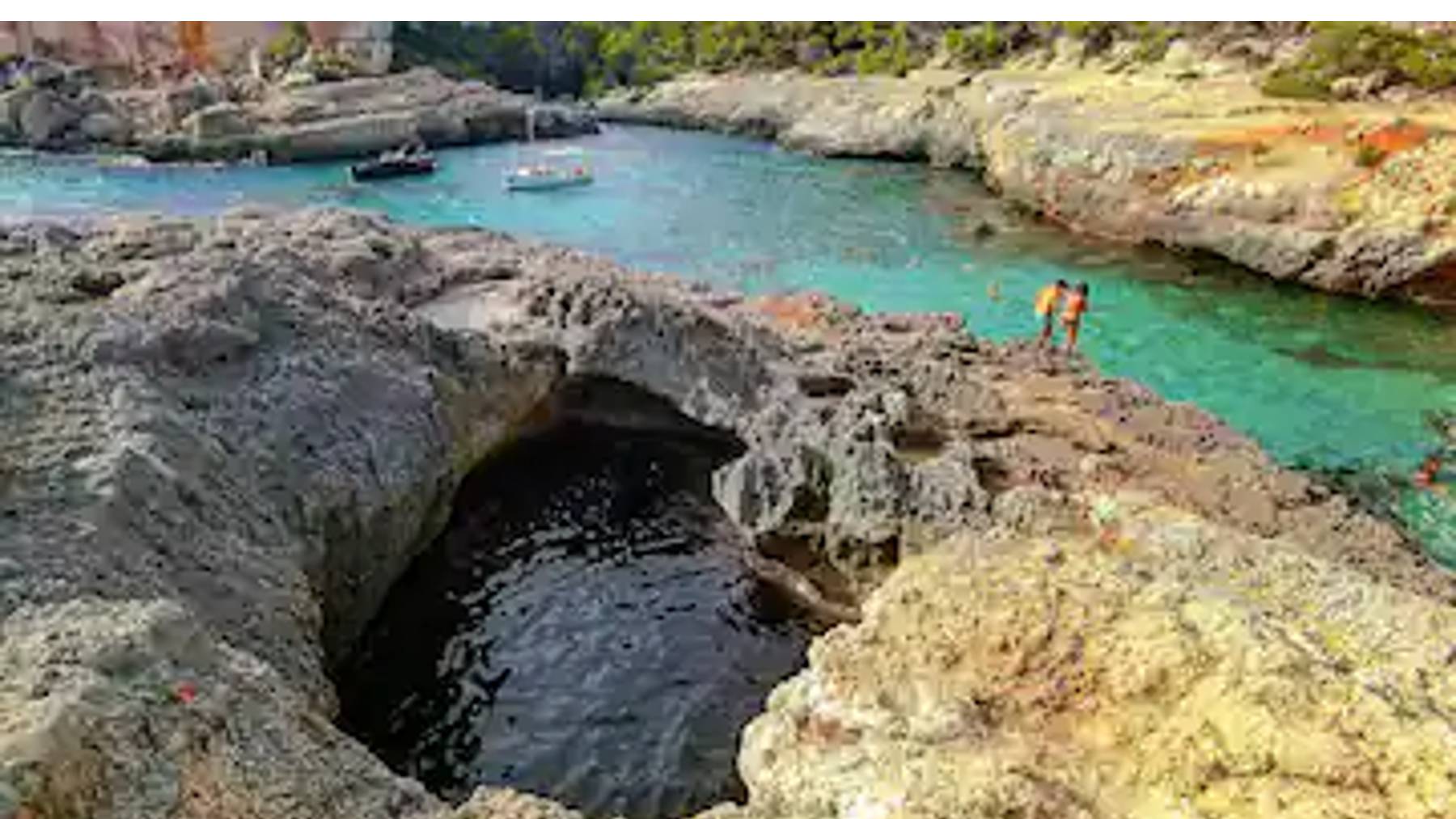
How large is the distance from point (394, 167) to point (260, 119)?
47.4 feet

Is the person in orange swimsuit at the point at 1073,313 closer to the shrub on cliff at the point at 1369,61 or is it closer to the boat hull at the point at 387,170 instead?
the shrub on cliff at the point at 1369,61

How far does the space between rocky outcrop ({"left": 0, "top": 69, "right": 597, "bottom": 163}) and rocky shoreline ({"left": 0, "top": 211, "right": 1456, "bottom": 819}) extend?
4888 cm

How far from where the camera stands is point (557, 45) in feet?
362

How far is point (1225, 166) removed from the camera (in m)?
38.9

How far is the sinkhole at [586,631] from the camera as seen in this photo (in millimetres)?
12172

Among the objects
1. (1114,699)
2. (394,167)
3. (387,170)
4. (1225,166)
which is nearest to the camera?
(1114,699)

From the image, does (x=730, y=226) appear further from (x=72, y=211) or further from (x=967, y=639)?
(x=967, y=639)

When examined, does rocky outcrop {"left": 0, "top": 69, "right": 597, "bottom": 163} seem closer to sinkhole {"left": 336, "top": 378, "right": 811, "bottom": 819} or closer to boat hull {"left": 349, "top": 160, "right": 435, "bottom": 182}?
boat hull {"left": 349, "top": 160, "right": 435, "bottom": 182}

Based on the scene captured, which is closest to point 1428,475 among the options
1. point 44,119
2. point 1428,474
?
point 1428,474

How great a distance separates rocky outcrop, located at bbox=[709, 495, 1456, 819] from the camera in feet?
26.0

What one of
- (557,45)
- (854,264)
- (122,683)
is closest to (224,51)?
(557,45)

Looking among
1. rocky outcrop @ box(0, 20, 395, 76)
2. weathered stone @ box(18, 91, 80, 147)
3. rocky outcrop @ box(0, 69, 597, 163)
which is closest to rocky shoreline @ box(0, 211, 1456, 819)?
rocky outcrop @ box(0, 69, 597, 163)

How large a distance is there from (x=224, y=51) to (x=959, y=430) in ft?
303

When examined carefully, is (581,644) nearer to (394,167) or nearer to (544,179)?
(544,179)
